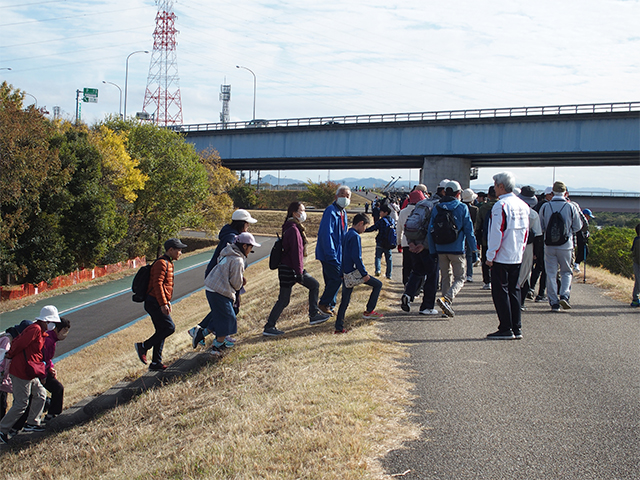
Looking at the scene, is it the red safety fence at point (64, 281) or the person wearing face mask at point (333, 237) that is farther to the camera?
the red safety fence at point (64, 281)

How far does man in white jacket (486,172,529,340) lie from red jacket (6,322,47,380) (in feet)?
21.0

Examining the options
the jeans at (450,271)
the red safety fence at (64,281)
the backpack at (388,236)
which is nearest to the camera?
the jeans at (450,271)

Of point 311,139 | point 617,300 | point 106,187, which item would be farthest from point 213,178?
point 617,300

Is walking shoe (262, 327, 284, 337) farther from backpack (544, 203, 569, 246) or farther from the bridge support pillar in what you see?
the bridge support pillar

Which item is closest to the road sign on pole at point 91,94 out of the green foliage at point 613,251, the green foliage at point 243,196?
the green foliage at point 243,196

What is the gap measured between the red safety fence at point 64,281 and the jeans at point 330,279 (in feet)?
78.8

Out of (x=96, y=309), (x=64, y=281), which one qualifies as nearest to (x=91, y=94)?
(x=64, y=281)

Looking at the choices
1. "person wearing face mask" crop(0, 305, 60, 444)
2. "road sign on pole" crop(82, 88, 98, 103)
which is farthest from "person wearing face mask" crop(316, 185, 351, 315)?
"road sign on pole" crop(82, 88, 98, 103)

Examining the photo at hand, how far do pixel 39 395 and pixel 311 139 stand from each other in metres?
45.5

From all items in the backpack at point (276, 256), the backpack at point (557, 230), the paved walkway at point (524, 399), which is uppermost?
the backpack at point (557, 230)

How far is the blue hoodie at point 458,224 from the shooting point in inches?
363

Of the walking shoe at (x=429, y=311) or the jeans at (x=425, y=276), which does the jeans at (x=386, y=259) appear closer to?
the jeans at (x=425, y=276)

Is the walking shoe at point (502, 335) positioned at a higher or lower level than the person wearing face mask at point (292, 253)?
lower

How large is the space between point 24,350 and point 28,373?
12.9 inches
